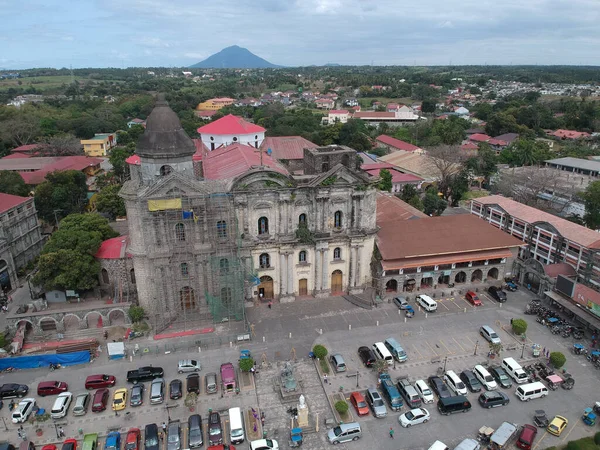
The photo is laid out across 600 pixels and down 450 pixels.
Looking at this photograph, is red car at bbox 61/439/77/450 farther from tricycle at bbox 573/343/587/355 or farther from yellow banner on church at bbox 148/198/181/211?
tricycle at bbox 573/343/587/355

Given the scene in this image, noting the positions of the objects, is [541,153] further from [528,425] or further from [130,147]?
[130,147]

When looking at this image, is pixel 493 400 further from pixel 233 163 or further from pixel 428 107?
pixel 428 107

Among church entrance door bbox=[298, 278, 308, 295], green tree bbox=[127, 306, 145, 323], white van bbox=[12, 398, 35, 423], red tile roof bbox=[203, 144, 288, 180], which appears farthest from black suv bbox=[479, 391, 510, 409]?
white van bbox=[12, 398, 35, 423]

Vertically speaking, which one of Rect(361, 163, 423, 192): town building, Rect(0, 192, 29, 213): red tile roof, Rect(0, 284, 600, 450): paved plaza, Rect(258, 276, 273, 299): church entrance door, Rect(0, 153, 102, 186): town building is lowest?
Rect(0, 284, 600, 450): paved plaza

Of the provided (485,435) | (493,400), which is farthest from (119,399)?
(493,400)

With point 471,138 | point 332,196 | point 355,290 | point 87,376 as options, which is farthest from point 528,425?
point 471,138
